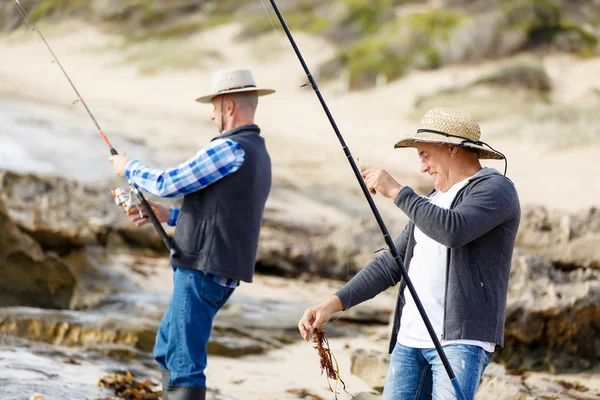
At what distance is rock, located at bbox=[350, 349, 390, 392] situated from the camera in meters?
5.15

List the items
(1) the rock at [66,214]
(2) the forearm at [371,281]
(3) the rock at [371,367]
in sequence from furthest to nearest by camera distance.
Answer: (1) the rock at [66,214], (3) the rock at [371,367], (2) the forearm at [371,281]

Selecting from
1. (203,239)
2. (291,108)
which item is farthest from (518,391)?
(291,108)

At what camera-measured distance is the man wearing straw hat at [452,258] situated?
106 inches

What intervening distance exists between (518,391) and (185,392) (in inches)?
68.7

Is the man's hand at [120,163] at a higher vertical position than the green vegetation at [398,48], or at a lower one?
lower

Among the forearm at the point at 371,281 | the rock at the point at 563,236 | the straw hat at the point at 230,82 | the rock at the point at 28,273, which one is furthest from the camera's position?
the rock at the point at 563,236

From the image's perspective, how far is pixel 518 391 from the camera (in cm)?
447

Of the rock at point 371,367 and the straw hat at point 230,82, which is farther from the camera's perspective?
the rock at point 371,367

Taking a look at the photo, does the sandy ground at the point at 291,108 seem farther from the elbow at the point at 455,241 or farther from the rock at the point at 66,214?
the elbow at the point at 455,241

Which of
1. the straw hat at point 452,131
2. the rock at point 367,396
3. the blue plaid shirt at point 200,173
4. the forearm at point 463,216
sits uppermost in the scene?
the straw hat at point 452,131

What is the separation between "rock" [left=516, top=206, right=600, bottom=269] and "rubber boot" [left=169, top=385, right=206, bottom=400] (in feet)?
13.1

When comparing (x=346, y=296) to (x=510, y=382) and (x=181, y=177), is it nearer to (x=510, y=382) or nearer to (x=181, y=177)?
(x=181, y=177)

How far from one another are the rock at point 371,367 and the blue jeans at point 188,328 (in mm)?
1577

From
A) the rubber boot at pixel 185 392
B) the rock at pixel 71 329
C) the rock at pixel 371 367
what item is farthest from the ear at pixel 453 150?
the rock at pixel 71 329
